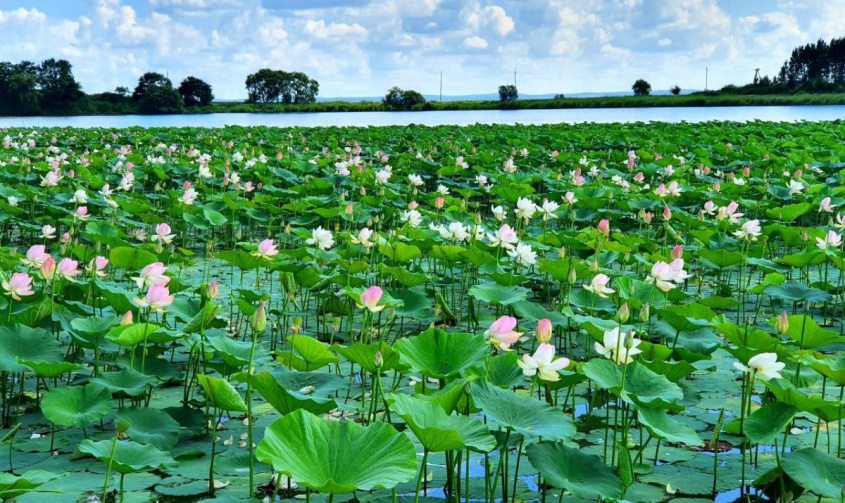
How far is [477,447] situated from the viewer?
1.65m

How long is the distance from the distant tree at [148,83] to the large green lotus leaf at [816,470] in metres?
49.3

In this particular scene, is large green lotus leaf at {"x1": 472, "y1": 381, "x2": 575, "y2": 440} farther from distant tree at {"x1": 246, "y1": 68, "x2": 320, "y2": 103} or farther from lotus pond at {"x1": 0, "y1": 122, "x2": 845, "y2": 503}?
distant tree at {"x1": 246, "y1": 68, "x2": 320, "y2": 103}

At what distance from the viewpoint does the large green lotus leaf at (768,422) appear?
1955 mm

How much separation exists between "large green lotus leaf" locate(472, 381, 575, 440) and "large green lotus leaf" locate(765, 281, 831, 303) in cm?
202

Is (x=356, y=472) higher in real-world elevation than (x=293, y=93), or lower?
lower

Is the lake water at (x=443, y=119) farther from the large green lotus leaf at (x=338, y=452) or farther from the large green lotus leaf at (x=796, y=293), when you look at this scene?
the large green lotus leaf at (x=338, y=452)

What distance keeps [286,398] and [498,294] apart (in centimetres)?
143

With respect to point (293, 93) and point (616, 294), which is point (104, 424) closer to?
point (616, 294)

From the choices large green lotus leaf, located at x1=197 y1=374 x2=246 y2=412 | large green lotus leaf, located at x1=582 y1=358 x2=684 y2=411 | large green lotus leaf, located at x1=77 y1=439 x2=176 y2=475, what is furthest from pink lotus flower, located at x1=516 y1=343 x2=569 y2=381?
large green lotus leaf, located at x1=77 y1=439 x2=176 y2=475

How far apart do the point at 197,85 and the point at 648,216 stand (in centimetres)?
5553

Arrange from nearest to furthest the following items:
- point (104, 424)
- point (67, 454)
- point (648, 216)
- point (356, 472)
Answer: point (356, 472), point (67, 454), point (104, 424), point (648, 216)

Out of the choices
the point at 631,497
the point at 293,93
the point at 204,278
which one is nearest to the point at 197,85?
the point at 293,93

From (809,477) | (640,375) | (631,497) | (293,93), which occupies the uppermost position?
(293,93)

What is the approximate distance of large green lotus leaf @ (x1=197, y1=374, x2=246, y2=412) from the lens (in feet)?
6.25
